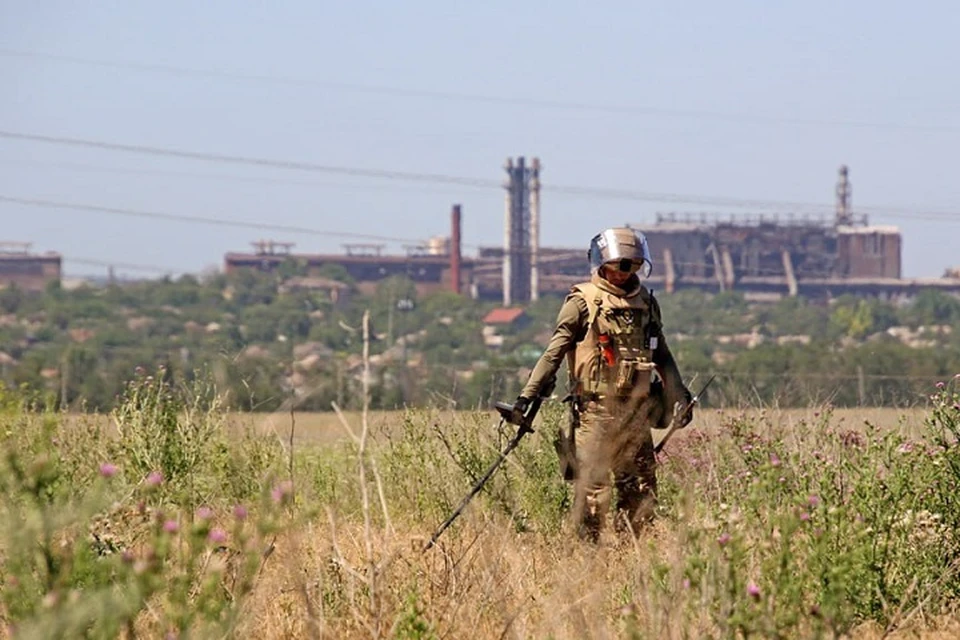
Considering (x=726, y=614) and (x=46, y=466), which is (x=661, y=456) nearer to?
(x=726, y=614)

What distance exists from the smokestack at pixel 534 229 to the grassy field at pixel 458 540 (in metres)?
133

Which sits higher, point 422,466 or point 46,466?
point 46,466

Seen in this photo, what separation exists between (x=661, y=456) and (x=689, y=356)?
48.6m

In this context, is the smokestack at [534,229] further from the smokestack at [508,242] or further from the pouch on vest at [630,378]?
the pouch on vest at [630,378]

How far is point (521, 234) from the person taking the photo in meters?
154

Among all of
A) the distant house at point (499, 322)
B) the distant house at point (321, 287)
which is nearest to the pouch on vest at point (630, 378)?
the distant house at point (499, 322)

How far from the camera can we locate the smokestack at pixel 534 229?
484ft

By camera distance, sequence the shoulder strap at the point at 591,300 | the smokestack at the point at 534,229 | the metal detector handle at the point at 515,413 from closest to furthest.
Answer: the metal detector handle at the point at 515,413
the shoulder strap at the point at 591,300
the smokestack at the point at 534,229

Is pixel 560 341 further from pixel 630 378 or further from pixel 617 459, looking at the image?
pixel 617 459

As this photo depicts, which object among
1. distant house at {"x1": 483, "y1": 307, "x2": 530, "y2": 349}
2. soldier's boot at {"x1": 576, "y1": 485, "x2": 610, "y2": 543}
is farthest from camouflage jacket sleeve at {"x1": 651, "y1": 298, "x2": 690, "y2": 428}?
distant house at {"x1": 483, "y1": 307, "x2": 530, "y2": 349}

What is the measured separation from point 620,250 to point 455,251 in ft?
465

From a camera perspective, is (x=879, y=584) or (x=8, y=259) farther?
(x=8, y=259)

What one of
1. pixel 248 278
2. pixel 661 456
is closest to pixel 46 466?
pixel 661 456

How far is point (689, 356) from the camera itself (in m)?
60.0
